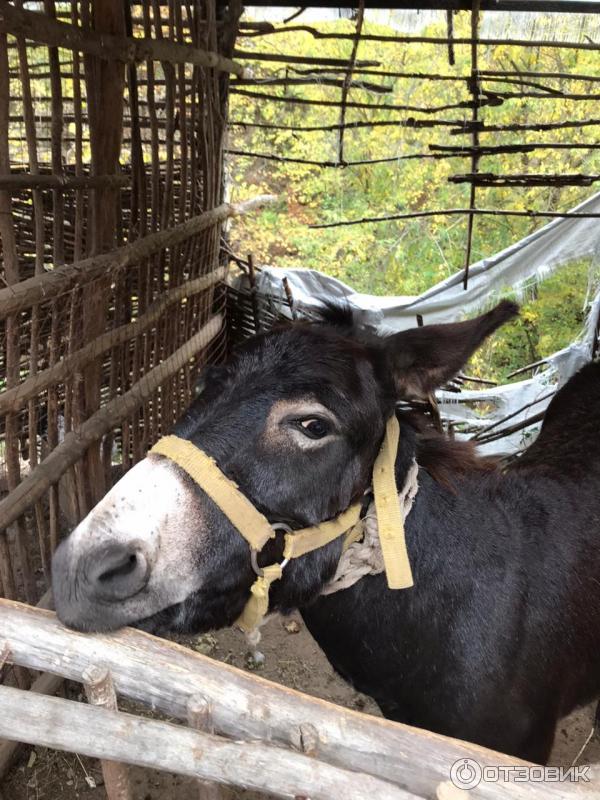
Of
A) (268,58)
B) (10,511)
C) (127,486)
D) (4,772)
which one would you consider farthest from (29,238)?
(127,486)

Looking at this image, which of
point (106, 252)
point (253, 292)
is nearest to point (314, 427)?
point (106, 252)

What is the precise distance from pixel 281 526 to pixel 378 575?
0.46m

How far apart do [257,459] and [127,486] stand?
333mm

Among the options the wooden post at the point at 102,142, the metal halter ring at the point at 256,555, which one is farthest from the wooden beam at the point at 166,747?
the wooden post at the point at 102,142

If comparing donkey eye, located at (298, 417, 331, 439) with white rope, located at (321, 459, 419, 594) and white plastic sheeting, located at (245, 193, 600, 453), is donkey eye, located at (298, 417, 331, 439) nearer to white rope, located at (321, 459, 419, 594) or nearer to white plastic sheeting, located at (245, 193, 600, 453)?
white rope, located at (321, 459, 419, 594)

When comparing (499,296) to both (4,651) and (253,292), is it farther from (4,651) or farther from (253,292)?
(4,651)

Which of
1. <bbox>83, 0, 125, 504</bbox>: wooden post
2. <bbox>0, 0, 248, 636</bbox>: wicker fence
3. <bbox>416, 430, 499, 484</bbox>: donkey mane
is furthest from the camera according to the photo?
<bbox>83, 0, 125, 504</bbox>: wooden post

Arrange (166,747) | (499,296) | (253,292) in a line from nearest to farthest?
(166,747) → (499,296) → (253,292)

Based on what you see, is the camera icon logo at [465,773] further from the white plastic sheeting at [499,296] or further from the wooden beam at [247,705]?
the white plastic sheeting at [499,296]

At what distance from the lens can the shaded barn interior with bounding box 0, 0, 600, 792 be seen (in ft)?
7.68

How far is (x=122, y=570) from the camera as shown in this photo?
133 centimetres

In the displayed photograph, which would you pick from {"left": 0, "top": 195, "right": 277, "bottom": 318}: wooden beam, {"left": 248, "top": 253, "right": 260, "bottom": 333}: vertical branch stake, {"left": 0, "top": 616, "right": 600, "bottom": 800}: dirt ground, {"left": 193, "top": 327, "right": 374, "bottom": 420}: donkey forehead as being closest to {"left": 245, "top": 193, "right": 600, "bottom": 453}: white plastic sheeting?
{"left": 248, "top": 253, "right": 260, "bottom": 333}: vertical branch stake

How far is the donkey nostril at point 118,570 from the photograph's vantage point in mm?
1297

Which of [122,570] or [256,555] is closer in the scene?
[122,570]
